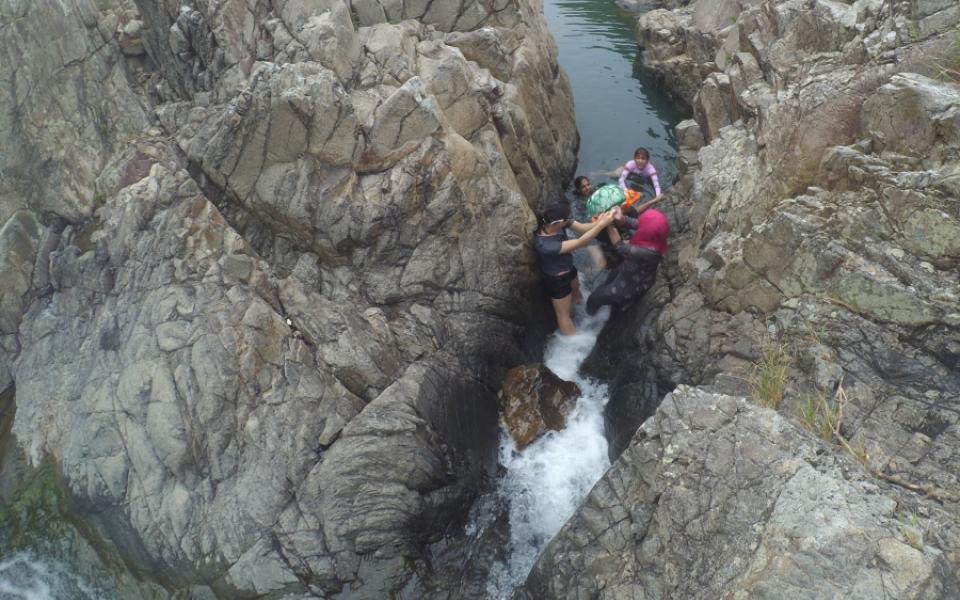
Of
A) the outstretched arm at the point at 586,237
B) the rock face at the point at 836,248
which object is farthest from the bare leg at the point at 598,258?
the rock face at the point at 836,248

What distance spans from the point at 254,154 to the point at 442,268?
366 centimetres

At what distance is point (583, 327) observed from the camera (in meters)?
12.5

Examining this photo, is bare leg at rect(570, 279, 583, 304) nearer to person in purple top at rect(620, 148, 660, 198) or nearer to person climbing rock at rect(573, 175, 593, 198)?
person climbing rock at rect(573, 175, 593, 198)

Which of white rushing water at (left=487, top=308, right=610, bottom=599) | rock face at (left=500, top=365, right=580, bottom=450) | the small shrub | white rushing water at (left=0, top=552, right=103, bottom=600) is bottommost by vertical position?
white rushing water at (left=487, top=308, right=610, bottom=599)

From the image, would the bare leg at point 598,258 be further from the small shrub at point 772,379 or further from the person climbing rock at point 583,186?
the small shrub at point 772,379

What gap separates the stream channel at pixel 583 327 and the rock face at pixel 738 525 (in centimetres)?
191

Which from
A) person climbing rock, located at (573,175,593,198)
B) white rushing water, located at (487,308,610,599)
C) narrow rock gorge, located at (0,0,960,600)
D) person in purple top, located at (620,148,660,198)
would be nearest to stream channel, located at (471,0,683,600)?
white rushing water, located at (487,308,610,599)

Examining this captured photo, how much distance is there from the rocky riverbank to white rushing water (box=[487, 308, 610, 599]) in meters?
0.66

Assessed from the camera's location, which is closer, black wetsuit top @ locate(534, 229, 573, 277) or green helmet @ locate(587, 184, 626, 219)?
black wetsuit top @ locate(534, 229, 573, 277)

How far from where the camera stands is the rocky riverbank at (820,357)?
541cm

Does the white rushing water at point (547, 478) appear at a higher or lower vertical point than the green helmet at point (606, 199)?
lower

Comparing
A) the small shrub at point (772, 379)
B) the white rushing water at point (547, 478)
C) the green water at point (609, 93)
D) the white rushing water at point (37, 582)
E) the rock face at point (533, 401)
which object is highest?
the small shrub at point (772, 379)

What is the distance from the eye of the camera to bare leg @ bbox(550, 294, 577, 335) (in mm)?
11875

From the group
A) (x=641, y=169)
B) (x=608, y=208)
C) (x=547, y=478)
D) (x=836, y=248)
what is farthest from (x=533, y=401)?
(x=641, y=169)
